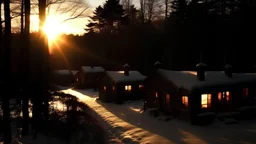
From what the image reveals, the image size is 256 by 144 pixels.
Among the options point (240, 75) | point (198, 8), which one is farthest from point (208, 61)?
point (240, 75)

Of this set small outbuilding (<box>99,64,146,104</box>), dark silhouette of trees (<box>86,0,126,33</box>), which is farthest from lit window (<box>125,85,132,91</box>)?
dark silhouette of trees (<box>86,0,126,33</box>)

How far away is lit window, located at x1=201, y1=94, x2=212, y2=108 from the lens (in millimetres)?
23359

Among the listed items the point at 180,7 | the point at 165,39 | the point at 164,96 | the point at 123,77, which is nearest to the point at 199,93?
the point at 164,96

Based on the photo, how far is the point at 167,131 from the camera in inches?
774

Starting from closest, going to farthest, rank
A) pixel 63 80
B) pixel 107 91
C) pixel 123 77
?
1. pixel 123 77
2. pixel 107 91
3. pixel 63 80

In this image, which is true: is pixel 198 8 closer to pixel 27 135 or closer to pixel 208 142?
pixel 208 142

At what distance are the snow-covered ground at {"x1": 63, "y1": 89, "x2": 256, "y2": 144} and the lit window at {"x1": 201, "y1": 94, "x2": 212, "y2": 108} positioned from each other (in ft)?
6.87

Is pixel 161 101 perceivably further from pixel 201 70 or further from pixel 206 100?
pixel 201 70

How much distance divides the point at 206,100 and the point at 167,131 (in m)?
6.19

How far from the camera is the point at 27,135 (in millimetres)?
15352

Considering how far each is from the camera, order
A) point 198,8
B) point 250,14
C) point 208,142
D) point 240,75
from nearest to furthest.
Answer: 1. point 208,142
2. point 240,75
3. point 250,14
4. point 198,8

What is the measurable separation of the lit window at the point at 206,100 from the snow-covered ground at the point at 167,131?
209 centimetres

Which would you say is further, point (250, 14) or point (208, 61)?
point (208, 61)

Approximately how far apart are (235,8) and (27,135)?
4588 centimetres
